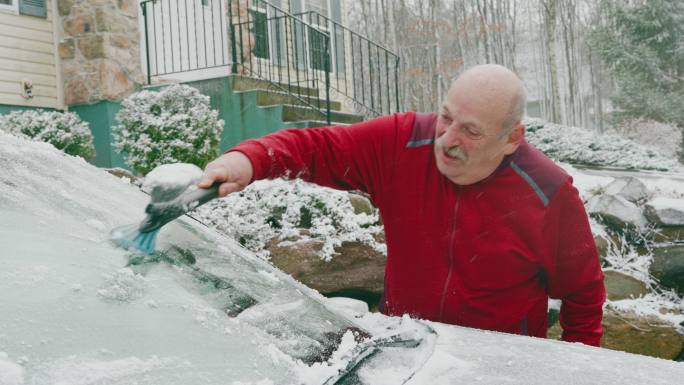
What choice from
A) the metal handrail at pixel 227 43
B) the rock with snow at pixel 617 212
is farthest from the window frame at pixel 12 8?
the rock with snow at pixel 617 212

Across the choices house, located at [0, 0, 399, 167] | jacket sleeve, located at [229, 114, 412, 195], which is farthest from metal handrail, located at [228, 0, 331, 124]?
jacket sleeve, located at [229, 114, 412, 195]

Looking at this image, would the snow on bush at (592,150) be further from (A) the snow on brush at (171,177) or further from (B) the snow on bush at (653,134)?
(A) the snow on brush at (171,177)

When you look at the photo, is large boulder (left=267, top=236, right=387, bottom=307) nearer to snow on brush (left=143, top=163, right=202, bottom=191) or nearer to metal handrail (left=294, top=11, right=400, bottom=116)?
snow on brush (left=143, top=163, right=202, bottom=191)

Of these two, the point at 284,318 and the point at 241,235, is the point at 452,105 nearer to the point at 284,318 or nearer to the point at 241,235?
the point at 284,318

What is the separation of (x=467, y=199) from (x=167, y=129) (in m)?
5.07

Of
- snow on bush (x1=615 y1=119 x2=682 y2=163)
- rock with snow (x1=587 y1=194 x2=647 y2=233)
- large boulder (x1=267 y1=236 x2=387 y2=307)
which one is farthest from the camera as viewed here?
snow on bush (x1=615 y1=119 x2=682 y2=163)

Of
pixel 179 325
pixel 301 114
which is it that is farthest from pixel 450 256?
pixel 301 114

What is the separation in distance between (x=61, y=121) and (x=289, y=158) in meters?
5.86

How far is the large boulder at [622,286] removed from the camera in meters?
5.32

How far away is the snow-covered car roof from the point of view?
99 cm

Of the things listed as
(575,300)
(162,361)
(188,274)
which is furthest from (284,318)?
(575,300)

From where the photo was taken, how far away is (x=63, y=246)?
4.00 ft

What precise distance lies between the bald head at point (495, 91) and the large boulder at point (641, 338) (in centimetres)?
316

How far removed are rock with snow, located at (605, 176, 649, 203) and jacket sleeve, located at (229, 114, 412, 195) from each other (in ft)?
17.2
